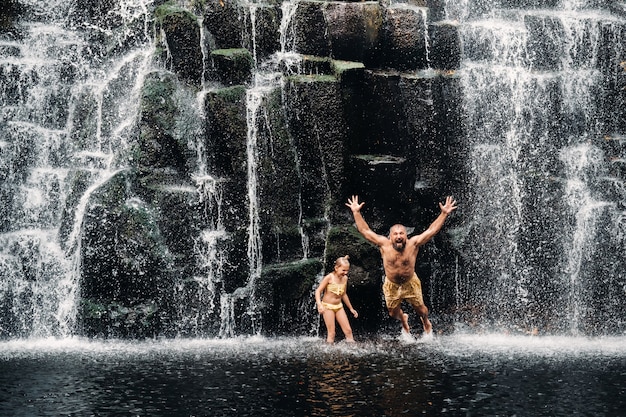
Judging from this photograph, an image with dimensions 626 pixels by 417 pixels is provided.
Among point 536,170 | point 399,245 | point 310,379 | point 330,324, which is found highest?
point 536,170

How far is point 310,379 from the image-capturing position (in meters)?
11.4

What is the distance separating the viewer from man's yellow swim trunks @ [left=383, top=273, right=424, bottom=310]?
15.7 meters

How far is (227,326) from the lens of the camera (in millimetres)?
16562

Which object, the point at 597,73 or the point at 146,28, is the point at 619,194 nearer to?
the point at 597,73

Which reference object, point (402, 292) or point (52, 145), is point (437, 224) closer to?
point (402, 292)

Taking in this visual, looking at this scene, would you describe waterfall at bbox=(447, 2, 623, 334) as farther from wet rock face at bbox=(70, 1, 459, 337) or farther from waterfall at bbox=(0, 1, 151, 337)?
waterfall at bbox=(0, 1, 151, 337)

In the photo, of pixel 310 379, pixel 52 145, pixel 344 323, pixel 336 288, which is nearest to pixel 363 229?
pixel 336 288

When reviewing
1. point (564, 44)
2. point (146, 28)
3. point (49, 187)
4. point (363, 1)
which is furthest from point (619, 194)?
point (49, 187)

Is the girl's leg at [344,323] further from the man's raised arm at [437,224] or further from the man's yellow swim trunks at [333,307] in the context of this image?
the man's raised arm at [437,224]

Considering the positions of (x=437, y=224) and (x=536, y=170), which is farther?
(x=536, y=170)

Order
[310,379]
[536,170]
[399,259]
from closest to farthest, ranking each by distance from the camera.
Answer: [310,379] → [399,259] → [536,170]

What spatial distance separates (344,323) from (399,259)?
64.3 inches

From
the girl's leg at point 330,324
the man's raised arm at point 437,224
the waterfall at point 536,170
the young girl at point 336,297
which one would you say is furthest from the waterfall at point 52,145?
the waterfall at point 536,170

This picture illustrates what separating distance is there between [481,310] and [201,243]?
649 centimetres
